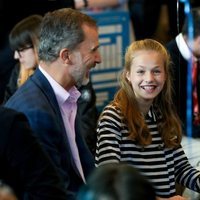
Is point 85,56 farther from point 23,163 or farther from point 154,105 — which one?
point 23,163

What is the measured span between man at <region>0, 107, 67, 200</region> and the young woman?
44 cm

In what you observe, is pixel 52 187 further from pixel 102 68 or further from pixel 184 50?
pixel 102 68

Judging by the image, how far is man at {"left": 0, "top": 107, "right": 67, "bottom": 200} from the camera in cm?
165

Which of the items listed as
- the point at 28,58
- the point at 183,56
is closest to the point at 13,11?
the point at 28,58

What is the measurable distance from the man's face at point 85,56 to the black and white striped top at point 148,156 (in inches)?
6.7

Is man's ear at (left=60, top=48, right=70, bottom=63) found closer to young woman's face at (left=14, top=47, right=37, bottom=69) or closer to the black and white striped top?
the black and white striped top

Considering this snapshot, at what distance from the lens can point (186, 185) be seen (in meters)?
2.22

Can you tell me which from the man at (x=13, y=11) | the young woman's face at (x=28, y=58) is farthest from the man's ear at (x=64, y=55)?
the man at (x=13, y=11)

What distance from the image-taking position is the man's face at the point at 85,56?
2092 mm

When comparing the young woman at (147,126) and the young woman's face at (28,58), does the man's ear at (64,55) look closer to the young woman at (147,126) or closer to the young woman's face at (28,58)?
the young woman at (147,126)

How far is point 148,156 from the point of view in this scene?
218 cm

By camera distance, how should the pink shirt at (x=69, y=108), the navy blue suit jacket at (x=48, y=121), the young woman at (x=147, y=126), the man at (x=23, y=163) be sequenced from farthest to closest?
the young woman at (x=147, y=126) < the pink shirt at (x=69, y=108) < the navy blue suit jacket at (x=48, y=121) < the man at (x=23, y=163)

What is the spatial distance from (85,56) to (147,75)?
247 millimetres

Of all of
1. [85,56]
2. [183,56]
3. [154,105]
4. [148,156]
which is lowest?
[148,156]
